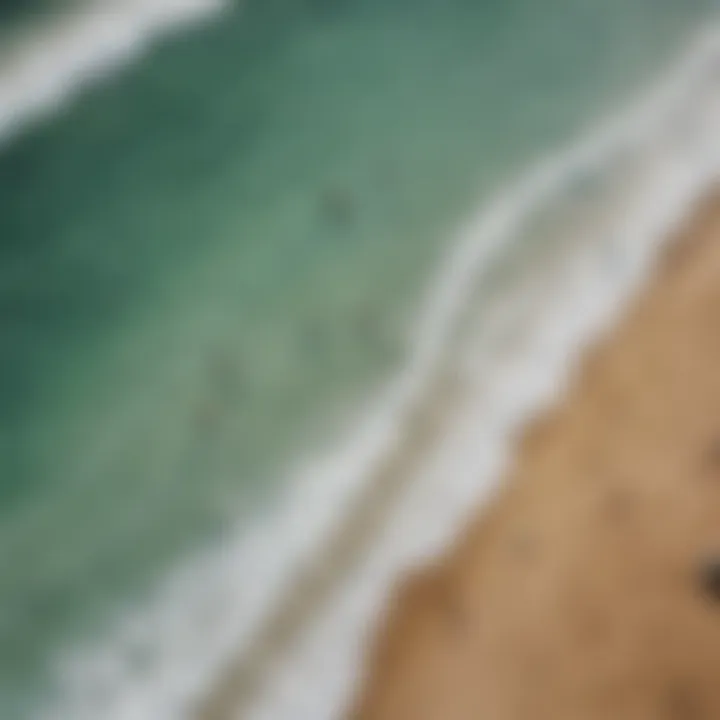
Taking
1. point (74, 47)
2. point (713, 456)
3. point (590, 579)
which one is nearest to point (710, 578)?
point (590, 579)

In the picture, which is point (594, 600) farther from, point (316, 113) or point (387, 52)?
point (387, 52)

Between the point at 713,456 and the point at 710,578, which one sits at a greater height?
the point at 713,456

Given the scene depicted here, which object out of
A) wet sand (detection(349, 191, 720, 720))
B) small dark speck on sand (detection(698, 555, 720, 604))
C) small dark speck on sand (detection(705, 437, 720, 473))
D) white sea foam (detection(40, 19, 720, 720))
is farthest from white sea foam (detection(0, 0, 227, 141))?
small dark speck on sand (detection(698, 555, 720, 604))

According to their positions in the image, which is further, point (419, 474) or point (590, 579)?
point (419, 474)

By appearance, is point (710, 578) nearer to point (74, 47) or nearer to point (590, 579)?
point (590, 579)

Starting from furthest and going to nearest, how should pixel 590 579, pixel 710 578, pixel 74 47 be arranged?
1. pixel 74 47
2. pixel 590 579
3. pixel 710 578

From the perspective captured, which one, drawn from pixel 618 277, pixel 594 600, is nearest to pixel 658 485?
pixel 594 600
